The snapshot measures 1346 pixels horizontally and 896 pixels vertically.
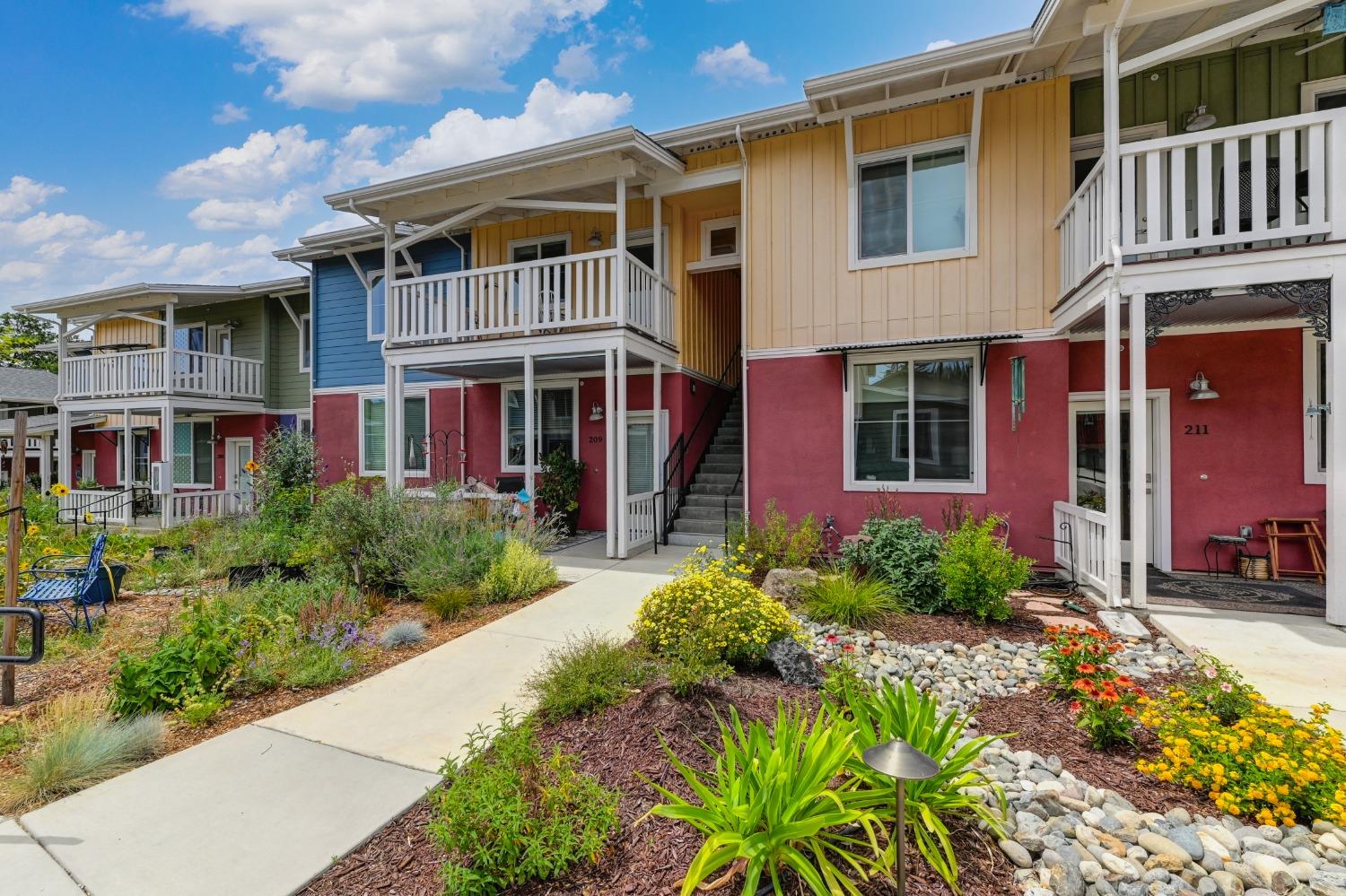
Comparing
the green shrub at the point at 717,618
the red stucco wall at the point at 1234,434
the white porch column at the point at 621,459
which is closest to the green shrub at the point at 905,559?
the green shrub at the point at 717,618

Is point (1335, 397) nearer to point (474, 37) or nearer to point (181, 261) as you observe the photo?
point (474, 37)

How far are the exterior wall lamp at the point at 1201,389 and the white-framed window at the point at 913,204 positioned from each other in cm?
319

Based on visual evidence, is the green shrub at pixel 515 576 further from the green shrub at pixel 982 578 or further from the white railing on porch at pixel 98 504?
the white railing on porch at pixel 98 504

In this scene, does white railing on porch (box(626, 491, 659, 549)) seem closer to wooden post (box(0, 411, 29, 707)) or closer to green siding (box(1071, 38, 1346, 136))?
wooden post (box(0, 411, 29, 707))

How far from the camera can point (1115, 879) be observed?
221cm

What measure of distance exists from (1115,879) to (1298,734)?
1.36 meters

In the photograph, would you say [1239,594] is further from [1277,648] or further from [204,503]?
[204,503]

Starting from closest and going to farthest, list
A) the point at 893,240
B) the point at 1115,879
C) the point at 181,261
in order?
1. the point at 1115,879
2. the point at 893,240
3. the point at 181,261

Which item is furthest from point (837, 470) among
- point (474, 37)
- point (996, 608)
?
point (474, 37)

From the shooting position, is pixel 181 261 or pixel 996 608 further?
pixel 181 261

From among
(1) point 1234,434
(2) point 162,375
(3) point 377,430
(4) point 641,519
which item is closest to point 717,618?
(4) point 641,519

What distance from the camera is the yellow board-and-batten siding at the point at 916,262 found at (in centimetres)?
717

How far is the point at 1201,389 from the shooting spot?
7.04 metres

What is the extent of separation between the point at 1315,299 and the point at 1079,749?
5171 mm
